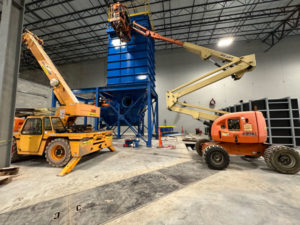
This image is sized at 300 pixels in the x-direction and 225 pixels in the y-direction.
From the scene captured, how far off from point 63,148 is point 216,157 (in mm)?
4900

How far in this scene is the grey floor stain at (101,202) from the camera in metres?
1.73

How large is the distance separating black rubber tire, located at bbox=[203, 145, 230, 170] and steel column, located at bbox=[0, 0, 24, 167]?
543 centimetres

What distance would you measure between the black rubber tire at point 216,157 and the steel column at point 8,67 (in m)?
5.43

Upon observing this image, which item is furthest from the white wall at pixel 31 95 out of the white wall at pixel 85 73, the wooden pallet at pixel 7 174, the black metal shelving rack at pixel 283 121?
the black metal shelving rack at pixel 283 121

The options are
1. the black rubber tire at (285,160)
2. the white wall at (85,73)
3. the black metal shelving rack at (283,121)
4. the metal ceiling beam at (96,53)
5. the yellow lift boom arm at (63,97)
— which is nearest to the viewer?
the black rubber tire at (285,160)

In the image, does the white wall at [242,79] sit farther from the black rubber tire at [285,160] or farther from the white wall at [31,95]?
the white wall at [31,95]

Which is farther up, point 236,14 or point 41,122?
point 236,14

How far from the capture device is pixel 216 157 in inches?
148

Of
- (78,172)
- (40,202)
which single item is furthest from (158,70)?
(40,202)

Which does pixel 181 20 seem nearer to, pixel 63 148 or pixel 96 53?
pixel 96 53

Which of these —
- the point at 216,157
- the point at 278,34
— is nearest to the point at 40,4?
the point at 216,157

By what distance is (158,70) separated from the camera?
1727 cm

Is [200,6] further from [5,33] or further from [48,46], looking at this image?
[48,46]

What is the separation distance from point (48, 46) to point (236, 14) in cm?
2298
